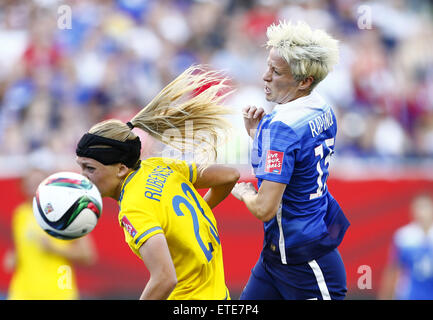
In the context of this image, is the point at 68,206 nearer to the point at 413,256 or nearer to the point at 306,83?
the point at 306,83

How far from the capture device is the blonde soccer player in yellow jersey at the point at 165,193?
376cm

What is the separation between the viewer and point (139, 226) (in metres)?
3.78

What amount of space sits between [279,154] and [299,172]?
0.23 meters

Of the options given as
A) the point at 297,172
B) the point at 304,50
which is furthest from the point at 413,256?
the point at 304,50

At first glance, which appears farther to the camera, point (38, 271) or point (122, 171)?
point (38, 271)

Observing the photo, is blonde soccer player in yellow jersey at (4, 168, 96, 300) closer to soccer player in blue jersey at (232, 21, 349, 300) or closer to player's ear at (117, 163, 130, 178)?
player's ear at (117, 163, 130, 178)

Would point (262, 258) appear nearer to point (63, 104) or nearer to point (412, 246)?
point (412, 246)

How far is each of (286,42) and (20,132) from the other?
5.51 meters

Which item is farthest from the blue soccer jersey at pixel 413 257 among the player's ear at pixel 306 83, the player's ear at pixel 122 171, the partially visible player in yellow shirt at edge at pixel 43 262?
the player's ear at pixel 122 171

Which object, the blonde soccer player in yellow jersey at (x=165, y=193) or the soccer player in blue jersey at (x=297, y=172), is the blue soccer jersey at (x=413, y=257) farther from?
the blonde soccer player in yellow jersey at (x=165, y=193)

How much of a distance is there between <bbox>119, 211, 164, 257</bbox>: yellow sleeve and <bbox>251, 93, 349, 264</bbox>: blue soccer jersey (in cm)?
81
